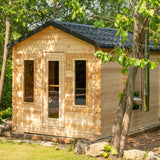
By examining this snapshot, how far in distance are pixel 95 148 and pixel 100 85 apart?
201cm

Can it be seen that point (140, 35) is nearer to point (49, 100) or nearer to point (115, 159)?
point (115, 159)

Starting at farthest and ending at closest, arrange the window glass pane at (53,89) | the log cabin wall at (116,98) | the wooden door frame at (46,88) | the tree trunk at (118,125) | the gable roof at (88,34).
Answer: the window glass pane at (53,89), the wooden door frame at (46,88), the log cabin wall at (116,98), the gable roof at (88,34), the tree trunk at (118,125)

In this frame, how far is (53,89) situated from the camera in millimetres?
11430

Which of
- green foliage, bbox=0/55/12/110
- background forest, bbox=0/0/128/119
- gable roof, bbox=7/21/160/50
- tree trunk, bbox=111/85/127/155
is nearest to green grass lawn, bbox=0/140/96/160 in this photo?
tree trunk, bbox=111/85/127/155

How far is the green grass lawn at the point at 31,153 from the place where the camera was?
9227mm

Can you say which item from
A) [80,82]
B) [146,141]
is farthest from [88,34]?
[146,141]

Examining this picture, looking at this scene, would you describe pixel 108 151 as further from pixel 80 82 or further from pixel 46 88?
pixel 46 88

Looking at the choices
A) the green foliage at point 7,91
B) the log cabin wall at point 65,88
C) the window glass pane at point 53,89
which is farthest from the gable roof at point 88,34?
the green foliage at point 7,91

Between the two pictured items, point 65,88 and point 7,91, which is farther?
point 7,91

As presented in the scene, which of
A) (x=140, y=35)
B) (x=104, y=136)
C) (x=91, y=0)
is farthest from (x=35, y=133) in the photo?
(x=91, y=0)

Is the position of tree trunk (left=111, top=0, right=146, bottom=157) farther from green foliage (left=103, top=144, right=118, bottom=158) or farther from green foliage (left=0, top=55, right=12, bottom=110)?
green foliage (left=0, top=55, right=12, bottom=110)

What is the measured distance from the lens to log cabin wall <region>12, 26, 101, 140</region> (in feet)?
35.4

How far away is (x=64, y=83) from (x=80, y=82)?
1.67 ft

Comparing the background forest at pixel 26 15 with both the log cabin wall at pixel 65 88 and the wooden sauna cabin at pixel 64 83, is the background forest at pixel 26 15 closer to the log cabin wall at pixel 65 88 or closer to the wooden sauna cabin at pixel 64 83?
the wooden sauna cabin at pixel 64 83
